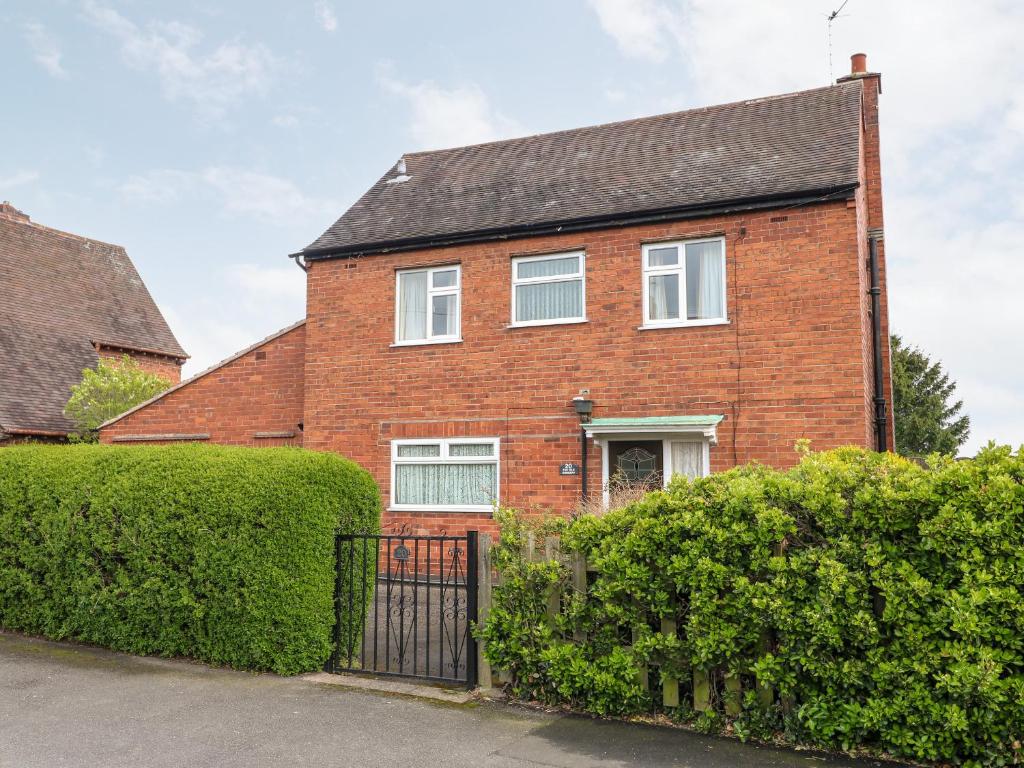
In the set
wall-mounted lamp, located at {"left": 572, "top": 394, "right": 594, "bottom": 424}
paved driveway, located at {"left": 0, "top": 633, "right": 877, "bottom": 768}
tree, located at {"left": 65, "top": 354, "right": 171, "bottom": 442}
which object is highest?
tree, located at {"left": 65, "top": 354, "right": 171, "bottom": 442}

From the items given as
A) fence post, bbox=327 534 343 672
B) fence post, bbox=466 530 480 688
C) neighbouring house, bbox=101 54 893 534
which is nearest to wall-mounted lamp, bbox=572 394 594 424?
neighbouring house, bbox=101 54 893 534

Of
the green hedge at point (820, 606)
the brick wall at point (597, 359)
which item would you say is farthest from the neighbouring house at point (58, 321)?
the green hedge at point (820, 606)

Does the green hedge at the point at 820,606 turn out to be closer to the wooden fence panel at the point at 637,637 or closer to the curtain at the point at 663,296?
the wooden fence panel at the point at 637,637

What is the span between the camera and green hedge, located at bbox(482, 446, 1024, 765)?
4.85m

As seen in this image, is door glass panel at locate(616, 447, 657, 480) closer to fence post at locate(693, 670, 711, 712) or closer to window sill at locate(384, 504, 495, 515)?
window sill at locate(384, 504, 495, 515)

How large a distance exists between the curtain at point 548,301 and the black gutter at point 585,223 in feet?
2.10

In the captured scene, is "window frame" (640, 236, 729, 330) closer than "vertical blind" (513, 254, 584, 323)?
Yes

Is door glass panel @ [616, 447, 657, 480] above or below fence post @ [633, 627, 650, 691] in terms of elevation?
above

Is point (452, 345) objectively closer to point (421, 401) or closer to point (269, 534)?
point (421, 401)

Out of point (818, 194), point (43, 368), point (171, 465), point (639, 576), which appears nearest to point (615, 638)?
point (639, 576)

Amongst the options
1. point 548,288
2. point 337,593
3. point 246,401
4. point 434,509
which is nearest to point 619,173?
point 548,288

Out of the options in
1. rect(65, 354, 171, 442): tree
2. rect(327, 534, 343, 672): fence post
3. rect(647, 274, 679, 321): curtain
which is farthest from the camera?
rect(65, 354, 171, 442): tree

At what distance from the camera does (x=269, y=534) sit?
700 cm

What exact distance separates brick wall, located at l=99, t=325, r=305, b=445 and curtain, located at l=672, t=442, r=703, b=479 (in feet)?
22.5
